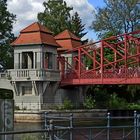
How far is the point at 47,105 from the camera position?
5381 cm

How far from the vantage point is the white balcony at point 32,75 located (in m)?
53.1

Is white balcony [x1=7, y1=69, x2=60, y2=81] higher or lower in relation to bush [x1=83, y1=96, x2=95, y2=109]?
higher

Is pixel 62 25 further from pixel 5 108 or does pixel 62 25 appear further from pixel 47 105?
pixel 5 108

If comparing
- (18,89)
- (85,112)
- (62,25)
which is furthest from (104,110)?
(62,25)

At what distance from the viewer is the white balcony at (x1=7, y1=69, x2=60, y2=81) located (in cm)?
5312

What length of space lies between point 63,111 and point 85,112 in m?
2.92

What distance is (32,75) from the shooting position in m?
53.4

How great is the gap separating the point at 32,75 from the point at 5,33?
21.3m

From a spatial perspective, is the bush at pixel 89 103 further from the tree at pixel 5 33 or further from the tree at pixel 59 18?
the tree at pixel 59 18

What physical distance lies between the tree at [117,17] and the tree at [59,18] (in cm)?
1476

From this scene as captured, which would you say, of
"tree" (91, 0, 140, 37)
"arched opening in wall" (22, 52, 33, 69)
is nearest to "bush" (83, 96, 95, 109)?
"arched opening in wall" (22, 52, 33, 69)

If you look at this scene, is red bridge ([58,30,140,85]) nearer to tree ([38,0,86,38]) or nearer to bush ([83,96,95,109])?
bush ([83,96,95,109])

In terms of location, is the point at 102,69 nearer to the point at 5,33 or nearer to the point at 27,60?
the point at 27,60

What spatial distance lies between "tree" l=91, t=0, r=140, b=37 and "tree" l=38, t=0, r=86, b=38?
48.4 feet
